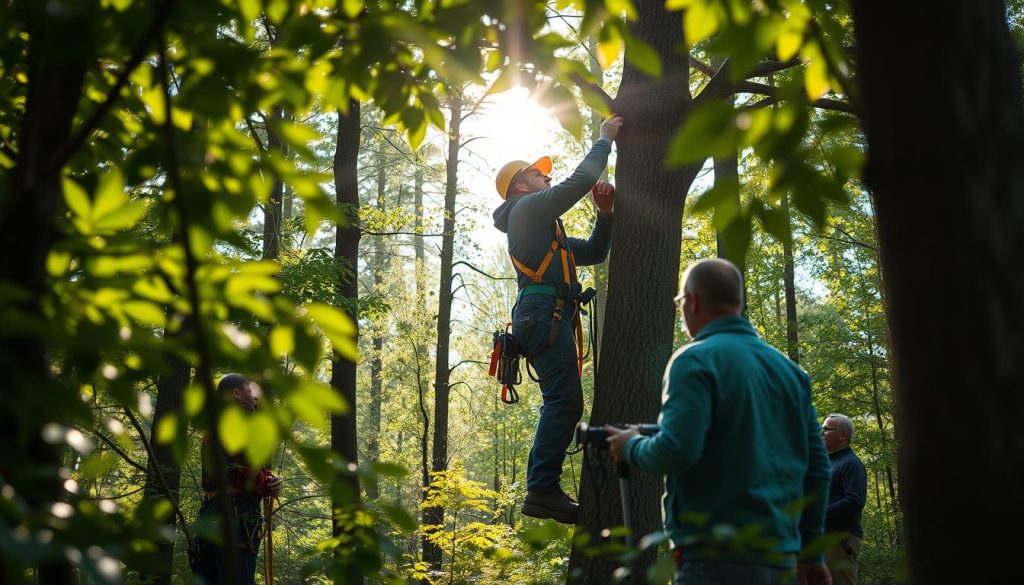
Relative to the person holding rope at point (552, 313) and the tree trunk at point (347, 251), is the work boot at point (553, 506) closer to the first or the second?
the person holding rope at point (552, 313)

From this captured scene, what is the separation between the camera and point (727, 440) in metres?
2.92

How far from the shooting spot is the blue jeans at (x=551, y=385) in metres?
4.80

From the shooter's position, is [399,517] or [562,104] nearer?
[399,517]

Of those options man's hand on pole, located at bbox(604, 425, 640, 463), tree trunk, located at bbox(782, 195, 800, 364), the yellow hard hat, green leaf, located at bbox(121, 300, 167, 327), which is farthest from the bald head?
tree trunk, located at bbox(782, 195, 800, 364)

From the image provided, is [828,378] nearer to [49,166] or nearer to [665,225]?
[665,225]

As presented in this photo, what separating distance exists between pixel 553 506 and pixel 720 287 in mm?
2074

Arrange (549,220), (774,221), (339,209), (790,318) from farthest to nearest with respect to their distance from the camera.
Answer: (790,318) → (549,220) → (339,209) → (774,221)

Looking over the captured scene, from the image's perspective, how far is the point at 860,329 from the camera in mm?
20266

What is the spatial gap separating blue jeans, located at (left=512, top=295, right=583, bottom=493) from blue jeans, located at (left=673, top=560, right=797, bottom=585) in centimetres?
Answer: 193

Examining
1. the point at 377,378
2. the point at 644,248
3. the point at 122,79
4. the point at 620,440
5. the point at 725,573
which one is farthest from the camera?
the point at 377,378

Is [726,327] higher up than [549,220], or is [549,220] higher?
[549,220]

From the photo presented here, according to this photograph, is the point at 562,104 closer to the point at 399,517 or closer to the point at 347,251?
the point at 399,517

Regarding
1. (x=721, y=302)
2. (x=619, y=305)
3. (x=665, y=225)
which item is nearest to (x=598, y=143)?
(x=665, y=225)

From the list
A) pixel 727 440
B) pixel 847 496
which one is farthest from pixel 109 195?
pixel 847 496
